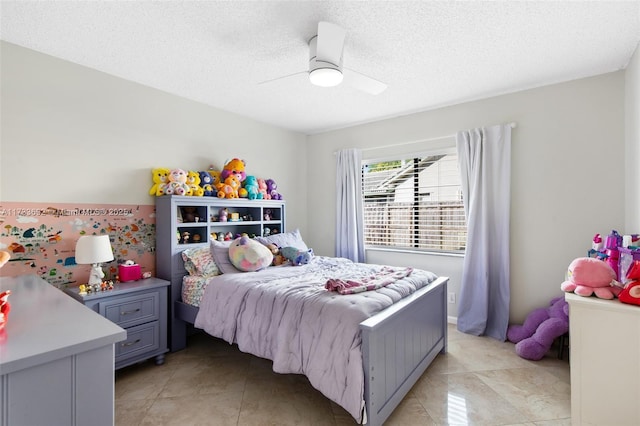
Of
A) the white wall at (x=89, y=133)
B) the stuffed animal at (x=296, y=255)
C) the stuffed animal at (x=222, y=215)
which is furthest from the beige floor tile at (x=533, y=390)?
the white wall at (x=89, y=133)

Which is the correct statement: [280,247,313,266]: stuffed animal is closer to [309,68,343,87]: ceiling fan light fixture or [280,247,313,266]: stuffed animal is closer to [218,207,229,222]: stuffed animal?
[218,207,229,222]: stuffed animal

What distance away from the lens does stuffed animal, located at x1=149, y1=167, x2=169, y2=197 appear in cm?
299

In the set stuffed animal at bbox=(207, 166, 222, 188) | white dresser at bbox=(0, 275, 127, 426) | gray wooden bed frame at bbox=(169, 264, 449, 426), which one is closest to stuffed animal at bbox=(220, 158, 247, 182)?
stuffed animal at bbox=(207, 166, 222, 188)

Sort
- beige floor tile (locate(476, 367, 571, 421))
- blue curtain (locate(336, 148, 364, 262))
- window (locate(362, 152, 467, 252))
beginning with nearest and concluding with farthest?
beige floor tile (locate(476, 367, 571, 421))
window (locate(362, 152, 467, 252))
blue curtain (locate(336, 148, 364, 262))

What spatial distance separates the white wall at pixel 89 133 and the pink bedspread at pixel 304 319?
4.42ft

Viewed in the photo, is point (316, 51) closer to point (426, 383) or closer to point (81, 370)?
point (81, 370)

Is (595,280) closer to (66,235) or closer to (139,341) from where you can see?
(139,341)

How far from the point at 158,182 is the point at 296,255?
5.03 ft

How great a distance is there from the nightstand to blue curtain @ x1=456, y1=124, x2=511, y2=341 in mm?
2971

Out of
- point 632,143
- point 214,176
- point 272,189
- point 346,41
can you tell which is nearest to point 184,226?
point 214,176

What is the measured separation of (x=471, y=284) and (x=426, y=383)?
4.51 ft

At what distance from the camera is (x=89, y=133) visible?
262cm

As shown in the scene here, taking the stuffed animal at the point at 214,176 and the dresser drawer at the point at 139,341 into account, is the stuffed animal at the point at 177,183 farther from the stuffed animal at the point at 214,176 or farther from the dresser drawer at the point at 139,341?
the dresser drawer at the point at 139,341

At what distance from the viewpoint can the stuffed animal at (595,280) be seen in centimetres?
166
